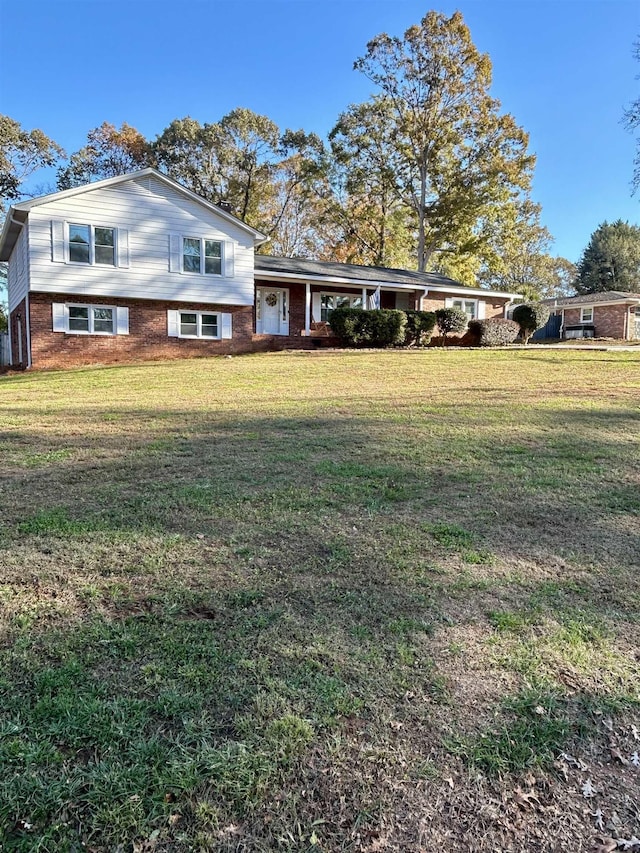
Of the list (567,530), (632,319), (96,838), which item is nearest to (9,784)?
(96,838)

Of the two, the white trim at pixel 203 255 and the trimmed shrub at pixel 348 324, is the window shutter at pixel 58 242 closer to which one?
the white trim at pixel 203 255

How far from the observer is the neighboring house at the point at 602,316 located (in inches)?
1122

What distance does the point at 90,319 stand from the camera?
56.3 ft

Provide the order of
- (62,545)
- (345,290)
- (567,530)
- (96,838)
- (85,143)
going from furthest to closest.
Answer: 1. (85,143)
2. (345,290)
3. (567,530)
4. (62,545)
5. (96,838)

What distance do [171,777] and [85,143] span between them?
36.7 meters

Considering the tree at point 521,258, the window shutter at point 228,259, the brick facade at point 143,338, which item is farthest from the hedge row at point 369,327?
the tree at point 521,258

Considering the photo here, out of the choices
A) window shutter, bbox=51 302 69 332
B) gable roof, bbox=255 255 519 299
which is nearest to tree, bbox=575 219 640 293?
gable roof, bbox=255 255 519 299

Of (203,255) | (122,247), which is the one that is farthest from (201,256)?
(122,247)

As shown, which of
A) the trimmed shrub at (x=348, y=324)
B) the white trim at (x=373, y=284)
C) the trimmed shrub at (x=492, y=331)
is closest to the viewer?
the trimmed shrub at (x=348, y=324)

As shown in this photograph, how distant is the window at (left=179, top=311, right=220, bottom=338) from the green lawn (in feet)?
46.1

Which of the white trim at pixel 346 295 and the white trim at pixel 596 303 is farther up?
the white trim at pixel 596 303

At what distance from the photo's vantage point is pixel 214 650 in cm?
221

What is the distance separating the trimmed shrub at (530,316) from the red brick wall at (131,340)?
11.7m

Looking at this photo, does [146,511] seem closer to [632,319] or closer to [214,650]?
[214,650]
